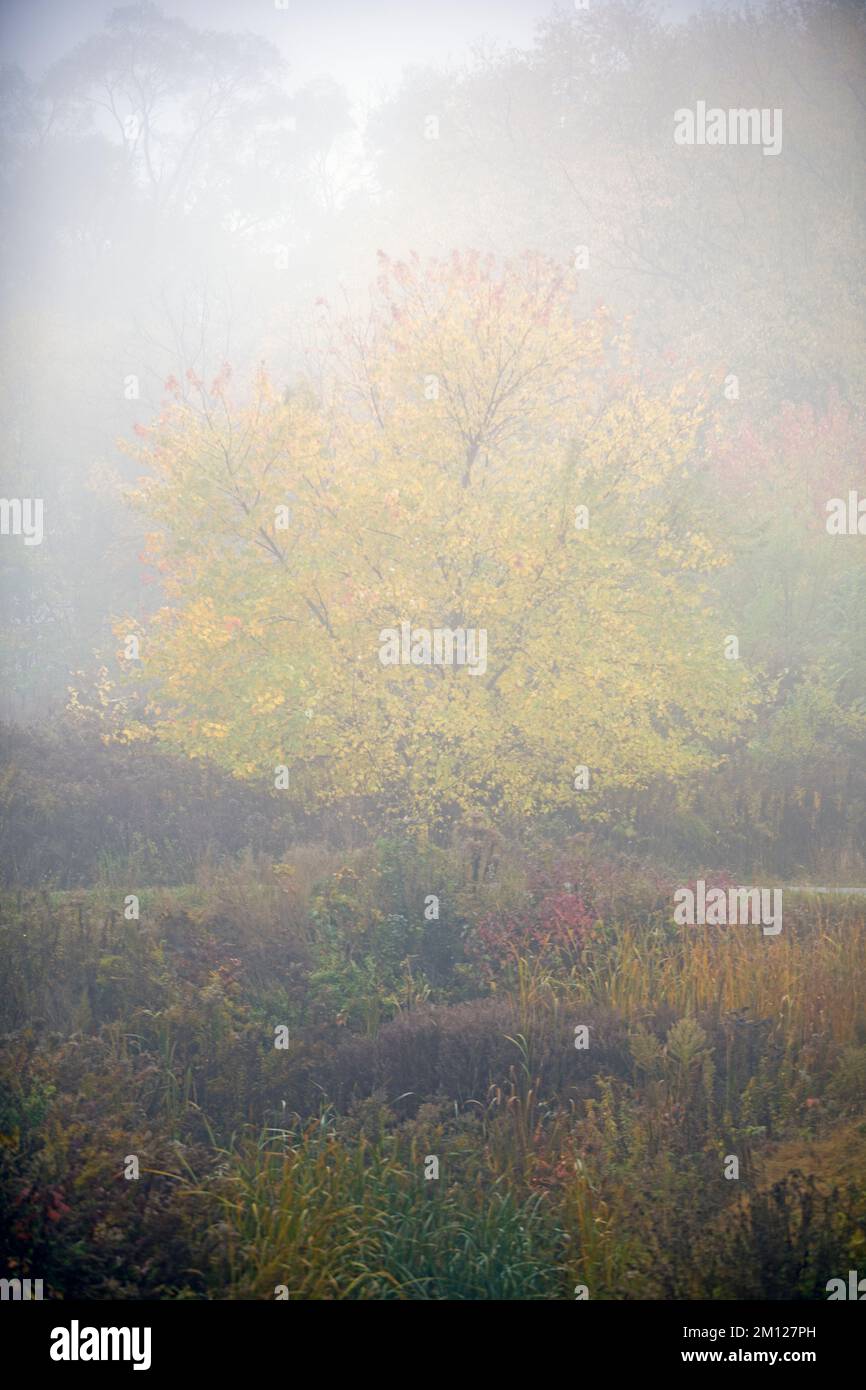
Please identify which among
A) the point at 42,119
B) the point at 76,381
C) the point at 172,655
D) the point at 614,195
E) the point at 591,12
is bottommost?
the point at 172,655

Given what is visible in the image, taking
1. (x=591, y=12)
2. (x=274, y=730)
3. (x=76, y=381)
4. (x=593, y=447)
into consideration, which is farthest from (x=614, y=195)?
(x=274, y=730)

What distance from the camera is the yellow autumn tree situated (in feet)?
41.2

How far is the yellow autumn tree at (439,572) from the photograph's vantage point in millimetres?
12547

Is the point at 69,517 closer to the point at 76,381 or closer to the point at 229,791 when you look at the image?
the point at 76,381

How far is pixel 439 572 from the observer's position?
12.8 metres

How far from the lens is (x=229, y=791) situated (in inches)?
680

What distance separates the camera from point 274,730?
1299 centimetres
